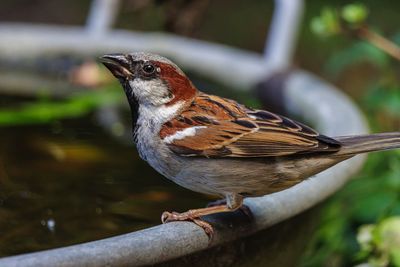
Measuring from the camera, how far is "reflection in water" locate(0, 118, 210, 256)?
9.98ft

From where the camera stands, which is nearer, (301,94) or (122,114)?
(301,94)

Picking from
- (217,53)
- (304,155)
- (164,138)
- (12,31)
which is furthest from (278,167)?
(12,31)

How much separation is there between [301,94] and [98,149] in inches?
32.9

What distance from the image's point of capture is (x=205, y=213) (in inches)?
104

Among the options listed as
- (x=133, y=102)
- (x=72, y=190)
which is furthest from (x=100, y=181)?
(x=133, y=102)

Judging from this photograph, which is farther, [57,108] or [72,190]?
[57,108]

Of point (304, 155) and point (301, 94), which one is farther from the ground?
point (301, 94)

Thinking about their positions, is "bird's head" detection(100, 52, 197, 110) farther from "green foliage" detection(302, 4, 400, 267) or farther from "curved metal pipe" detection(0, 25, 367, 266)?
"green foliage" detection(302, 4, 400, 267)

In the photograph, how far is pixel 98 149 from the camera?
3.90m

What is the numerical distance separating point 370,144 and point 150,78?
663 mm

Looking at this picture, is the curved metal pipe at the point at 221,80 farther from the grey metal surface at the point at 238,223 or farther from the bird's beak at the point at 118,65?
the bird's beak at the point at 118,65

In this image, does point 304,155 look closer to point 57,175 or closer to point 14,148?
point 57,175

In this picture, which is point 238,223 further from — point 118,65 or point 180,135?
point 118,65

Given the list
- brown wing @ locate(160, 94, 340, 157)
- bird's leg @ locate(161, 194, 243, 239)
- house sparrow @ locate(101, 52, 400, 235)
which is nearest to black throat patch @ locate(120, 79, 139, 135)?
house sparrow @ locate(101, 52, 400, 235)
